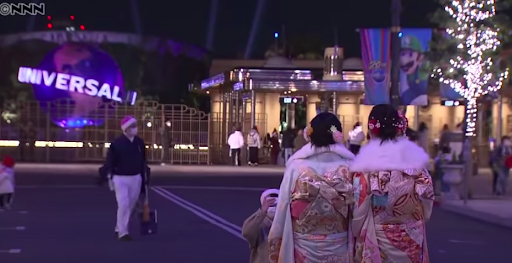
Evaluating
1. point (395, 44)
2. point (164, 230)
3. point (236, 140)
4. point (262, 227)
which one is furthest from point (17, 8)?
point (262, 227)

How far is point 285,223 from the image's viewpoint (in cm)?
634

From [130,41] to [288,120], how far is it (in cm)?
Result: 1824

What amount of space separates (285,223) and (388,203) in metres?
0.68

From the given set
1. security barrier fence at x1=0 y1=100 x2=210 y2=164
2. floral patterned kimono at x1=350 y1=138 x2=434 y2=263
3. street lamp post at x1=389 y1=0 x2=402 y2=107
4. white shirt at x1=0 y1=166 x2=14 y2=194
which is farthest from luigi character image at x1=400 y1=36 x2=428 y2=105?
floral patterned kimono at x1=350 y1=138 x2=434 y2=263

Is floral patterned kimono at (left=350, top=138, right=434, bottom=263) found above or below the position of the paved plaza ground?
above

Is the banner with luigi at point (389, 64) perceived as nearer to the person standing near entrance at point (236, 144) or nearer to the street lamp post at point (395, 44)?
the person standing near entrance at point (236, 144)

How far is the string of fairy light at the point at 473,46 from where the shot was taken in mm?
29891

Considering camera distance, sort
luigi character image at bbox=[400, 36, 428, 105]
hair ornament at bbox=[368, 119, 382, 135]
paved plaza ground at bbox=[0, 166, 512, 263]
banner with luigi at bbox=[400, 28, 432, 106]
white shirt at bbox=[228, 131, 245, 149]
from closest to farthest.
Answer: hair ornament at bbox=[368, 119, 382, 135] < paved plaza ground at bbox=[0, 166, 512, 263] < banner with luigi at bbox=[400, 28, 432, 106] < luigi character image at bbox=[400, 36, 428, 105] < white shirt at bbox=[228, 131, 245, 149]

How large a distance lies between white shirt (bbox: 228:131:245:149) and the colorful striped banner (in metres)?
6.23

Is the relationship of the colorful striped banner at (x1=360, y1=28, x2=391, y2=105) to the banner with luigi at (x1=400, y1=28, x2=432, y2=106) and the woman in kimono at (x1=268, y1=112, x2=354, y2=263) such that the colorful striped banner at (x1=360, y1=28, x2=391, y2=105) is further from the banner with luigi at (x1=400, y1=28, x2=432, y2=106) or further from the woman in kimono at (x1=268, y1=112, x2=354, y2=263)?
the woman in kimono at (x1=268, y1=112, x2=354, y2=263)

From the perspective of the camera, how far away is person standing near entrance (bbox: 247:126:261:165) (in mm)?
37312

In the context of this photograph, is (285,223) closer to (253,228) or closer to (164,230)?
(253,228)

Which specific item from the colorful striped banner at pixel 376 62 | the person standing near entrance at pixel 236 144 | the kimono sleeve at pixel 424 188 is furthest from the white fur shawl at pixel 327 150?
the person standing near entrance at pixel 236 144

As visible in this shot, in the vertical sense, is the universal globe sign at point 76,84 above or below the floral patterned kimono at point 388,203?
above
